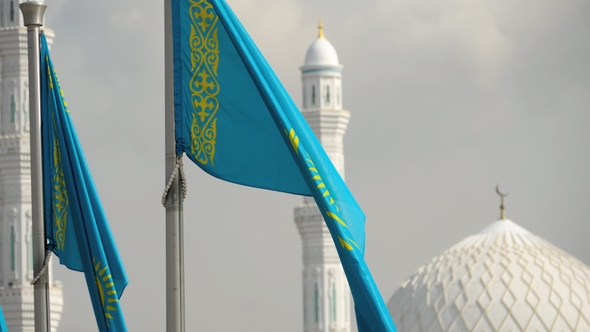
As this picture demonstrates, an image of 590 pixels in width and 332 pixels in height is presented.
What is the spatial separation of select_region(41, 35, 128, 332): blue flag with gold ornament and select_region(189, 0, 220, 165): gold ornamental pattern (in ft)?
4.77

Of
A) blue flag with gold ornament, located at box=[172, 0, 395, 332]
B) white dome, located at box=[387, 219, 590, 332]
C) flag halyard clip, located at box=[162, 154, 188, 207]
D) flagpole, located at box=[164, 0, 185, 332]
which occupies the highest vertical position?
blue flag with gold ornament, located at box=[172, 0, 395, 332]

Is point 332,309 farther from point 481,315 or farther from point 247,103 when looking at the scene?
point 247,103

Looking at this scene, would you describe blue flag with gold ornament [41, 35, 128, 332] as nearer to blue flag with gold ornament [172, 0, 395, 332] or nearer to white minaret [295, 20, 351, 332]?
blue flag with gold ornament [172, 0, 395, 332]

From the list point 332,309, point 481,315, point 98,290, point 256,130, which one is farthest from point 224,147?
point 332,309

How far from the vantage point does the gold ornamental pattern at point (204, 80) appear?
26.1 ft

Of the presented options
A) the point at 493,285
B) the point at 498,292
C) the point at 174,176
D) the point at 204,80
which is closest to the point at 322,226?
the point at 493,285

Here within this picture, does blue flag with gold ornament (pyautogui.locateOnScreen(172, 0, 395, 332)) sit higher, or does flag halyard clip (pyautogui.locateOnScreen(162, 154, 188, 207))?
blue flag with gold ornament (pyautogui.locateOnScreen(172, 0, 395, 332))

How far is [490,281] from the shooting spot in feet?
106

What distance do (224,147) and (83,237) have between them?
177cm

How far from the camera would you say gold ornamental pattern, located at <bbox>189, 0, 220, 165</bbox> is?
7965 millimetres

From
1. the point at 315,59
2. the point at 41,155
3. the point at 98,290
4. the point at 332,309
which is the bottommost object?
the point at 332,309

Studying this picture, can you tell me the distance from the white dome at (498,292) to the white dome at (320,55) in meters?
6.76

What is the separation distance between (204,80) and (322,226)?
28619mm

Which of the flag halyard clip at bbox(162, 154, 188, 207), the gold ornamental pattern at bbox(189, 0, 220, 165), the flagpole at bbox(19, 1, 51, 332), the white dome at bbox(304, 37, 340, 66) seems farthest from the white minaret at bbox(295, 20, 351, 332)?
the flag halyard clip at bbox(162, 154, 188, 207)
